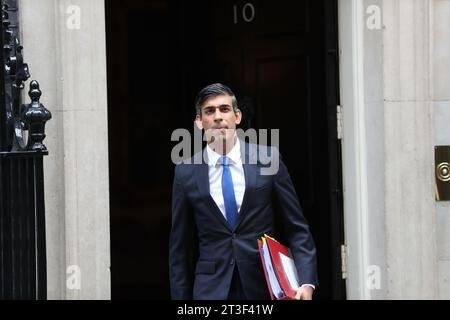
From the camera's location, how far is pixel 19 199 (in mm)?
4324

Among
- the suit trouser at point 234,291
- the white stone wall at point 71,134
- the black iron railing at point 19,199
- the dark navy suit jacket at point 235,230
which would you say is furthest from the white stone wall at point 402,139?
the black iron railing at point 19,199

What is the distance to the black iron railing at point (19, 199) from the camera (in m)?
4.29

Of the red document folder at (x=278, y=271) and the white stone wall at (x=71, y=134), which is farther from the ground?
the white stone wall at (x=71, y=134)

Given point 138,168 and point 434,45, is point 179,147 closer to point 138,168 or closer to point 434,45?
point 138,168

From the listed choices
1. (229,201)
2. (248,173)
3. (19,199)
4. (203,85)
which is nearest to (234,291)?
(229,201)

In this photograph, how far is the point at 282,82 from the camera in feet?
23.6

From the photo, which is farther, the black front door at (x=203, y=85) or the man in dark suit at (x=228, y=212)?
the black front door at (x=203, y=85)

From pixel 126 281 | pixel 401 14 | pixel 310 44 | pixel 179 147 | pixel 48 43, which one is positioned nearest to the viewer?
pixel 48 43

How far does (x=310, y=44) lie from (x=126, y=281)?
363 cm

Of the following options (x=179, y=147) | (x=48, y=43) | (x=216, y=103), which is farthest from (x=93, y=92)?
(x=179, y=147)

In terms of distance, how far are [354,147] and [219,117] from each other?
2204 mm

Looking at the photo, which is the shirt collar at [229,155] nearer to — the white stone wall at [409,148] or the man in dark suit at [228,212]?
the man in dark suit at [228,212]

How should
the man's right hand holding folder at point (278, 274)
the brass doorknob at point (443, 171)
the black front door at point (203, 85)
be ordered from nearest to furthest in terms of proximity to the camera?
the man's right hand holding folder at point (278, 274) → the brass doorknob at point (443, 171) → the black front door at point (203, 85)

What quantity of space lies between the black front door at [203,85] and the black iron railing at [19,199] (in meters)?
2.86
